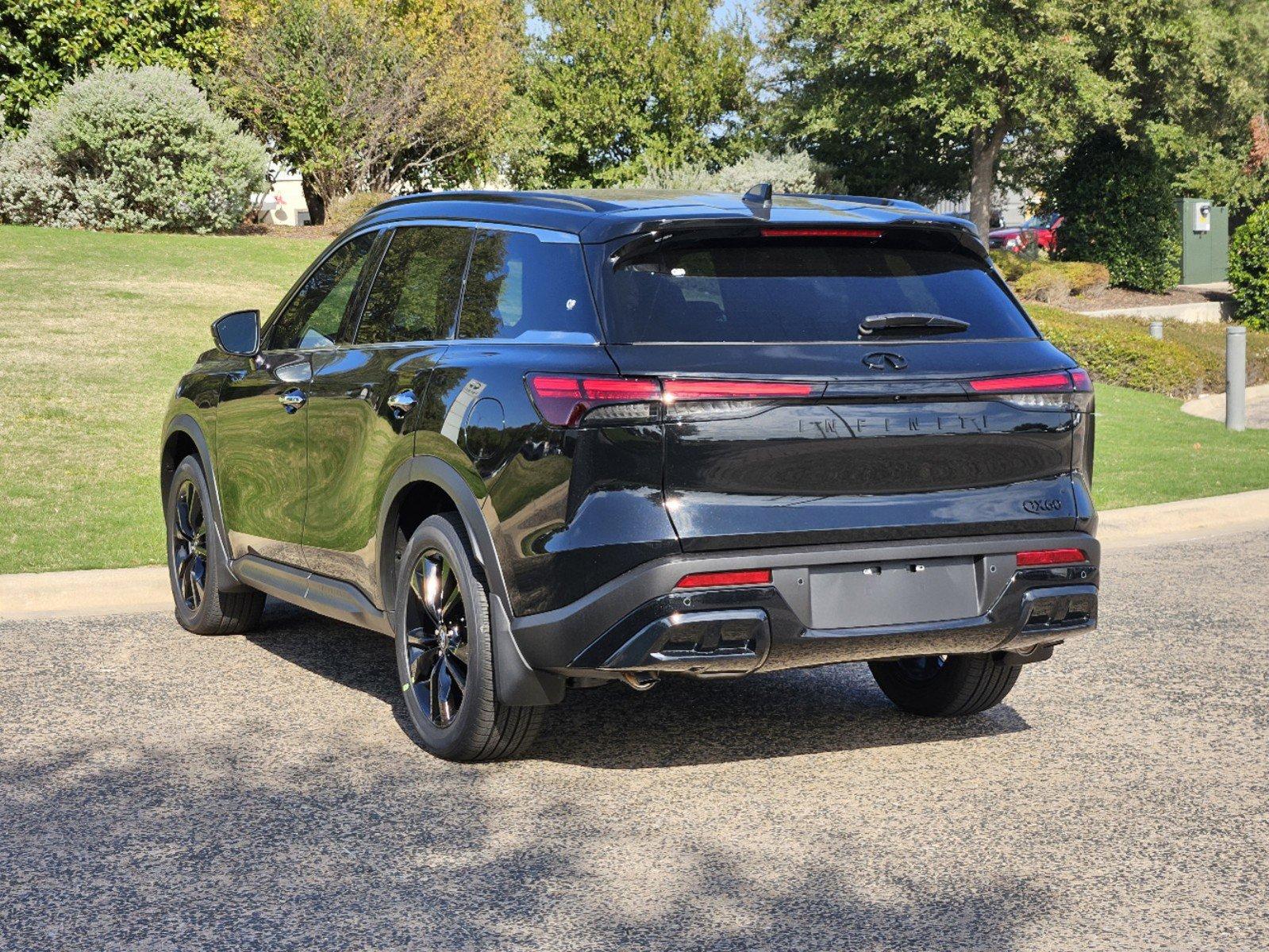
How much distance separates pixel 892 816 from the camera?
471 cm

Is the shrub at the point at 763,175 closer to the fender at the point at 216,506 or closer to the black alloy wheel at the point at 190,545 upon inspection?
the black alloy wheel at the point at 190,545

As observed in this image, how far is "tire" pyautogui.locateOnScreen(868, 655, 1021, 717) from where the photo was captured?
18.8ft

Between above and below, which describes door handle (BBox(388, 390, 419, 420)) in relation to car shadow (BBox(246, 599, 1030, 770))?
above

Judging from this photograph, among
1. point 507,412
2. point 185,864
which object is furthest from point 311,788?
point 507,412

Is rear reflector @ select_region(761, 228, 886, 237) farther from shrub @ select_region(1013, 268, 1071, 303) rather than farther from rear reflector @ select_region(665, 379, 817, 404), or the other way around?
shrub @ select_region(1013, 268, 1071, 303)

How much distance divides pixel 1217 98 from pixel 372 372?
112ft

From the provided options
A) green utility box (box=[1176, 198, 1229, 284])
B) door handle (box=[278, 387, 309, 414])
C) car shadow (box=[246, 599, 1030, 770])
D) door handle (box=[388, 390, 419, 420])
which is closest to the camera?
door handle (box=[388, 390, 419, 420])

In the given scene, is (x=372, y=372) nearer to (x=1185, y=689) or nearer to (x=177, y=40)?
(x=1185, y=689)

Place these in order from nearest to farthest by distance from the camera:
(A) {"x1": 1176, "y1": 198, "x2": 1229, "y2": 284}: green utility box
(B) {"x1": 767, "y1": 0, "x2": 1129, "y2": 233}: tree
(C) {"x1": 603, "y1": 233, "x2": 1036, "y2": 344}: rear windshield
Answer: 1. (C) {"x1": 603, "y1": 233, "x2": 1036, "y2": 344}: rear windshield
2. (B) {"x1": 767, "y1": 0, "x2": 1129, "y2": 233}: tree
3. (A) {"x1": 1176, "y1": 198, "x2": 1229, "y2": 284}: green utility box

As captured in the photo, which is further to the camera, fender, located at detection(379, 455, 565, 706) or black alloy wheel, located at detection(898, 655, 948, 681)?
black alloy wheel, located at detection(898, 655, 948, 681)

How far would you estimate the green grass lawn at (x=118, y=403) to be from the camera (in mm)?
9703

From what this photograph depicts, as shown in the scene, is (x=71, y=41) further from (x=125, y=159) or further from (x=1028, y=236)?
(x=1028, y=236)

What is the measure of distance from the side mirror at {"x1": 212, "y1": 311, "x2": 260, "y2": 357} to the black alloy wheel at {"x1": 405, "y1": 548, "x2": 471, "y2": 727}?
1.72 metres

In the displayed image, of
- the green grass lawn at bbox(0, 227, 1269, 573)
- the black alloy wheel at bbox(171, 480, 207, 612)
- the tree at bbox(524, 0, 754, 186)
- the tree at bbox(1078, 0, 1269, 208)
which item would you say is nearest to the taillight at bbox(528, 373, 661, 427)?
the black alloy wheel at bbox(171, 480, 207, 612)
